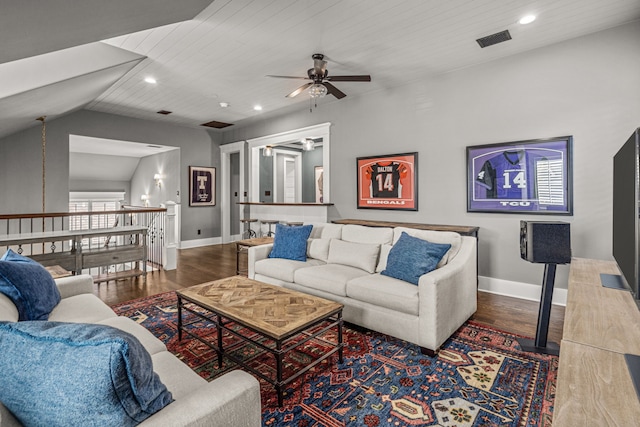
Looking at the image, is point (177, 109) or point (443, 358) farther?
point (177, 109)

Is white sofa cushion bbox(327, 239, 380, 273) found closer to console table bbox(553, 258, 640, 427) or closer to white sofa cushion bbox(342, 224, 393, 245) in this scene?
white sofa cushion bbox(342, 224, 393, 245)

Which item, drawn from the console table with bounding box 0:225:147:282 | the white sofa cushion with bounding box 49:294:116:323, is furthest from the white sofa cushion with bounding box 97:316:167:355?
the console table with bounding box 0:225:147:282

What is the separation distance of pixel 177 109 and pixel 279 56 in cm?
322

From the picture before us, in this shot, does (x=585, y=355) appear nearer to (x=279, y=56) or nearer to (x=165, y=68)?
(x=279, y=56)

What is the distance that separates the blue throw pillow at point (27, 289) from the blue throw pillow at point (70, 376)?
3.86 feet

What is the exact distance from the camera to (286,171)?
9.23m

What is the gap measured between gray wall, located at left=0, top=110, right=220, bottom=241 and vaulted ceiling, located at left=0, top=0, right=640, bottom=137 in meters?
1.37

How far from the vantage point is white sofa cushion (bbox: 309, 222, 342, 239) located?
3.83m

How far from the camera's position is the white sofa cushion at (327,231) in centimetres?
383

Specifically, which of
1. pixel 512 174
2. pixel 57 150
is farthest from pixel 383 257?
pixel 57 150

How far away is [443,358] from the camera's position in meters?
2.32

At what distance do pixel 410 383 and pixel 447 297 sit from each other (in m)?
0.75

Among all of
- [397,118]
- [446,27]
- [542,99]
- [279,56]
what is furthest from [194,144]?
[542,99]

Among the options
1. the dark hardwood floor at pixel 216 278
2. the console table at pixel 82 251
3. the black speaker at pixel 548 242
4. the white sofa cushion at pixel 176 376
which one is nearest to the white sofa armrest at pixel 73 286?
Result: the dark hardwood floor at pixel 216 278
